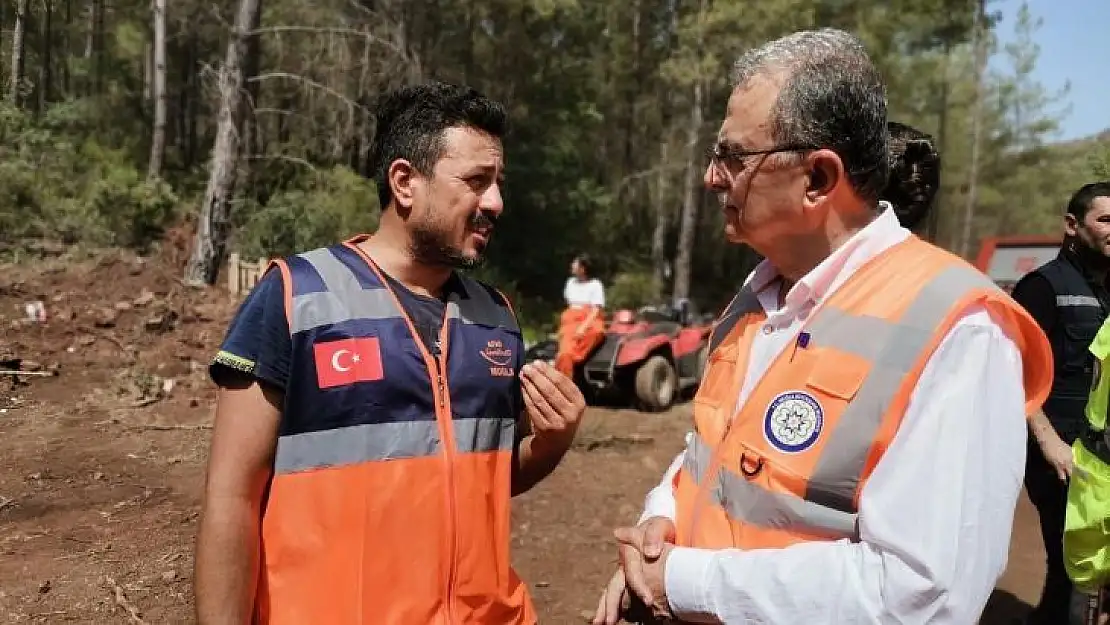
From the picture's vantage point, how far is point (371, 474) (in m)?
1.72

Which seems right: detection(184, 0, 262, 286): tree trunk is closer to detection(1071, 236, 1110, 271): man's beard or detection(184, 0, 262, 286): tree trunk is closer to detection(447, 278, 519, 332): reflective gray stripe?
detection(447, 278, 519, 332): reflective gray stripe

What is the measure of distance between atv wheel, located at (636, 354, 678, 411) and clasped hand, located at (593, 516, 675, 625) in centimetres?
758

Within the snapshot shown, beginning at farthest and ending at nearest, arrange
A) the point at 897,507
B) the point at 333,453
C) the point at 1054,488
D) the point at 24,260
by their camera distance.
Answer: the point at 24,260
the point at 1054,488
the point at 333,453
the point at 897,507

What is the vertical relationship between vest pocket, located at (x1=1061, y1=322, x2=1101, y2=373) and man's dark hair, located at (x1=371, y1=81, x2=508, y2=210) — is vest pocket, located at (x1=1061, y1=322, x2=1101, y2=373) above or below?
below

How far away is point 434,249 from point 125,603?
124 inches

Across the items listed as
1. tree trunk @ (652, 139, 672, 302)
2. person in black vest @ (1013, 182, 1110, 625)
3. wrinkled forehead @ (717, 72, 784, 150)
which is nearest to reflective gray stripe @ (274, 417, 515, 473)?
wrinkled forehead @ (717, 72, 784, 150)

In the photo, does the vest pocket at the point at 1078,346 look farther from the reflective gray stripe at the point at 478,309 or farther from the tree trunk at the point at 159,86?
the tree trunk at the point at 159,86

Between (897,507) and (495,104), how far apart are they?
1382 millimetres

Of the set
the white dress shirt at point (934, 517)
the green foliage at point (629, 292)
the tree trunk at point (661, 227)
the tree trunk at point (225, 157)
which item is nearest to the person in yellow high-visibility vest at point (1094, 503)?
the white dress shirt at point (934, 517)

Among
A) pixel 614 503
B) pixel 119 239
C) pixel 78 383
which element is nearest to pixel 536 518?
pixel 614 503

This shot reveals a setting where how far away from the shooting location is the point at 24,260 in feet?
40.5

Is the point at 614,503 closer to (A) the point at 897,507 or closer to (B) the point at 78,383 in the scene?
(A) the point at 897,507

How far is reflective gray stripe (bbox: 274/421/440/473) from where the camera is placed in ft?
5.55

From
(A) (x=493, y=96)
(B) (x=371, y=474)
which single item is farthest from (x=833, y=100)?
(A) (x=493, y=96)
